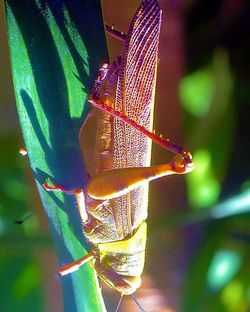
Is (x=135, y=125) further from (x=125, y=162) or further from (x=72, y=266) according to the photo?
(x=72, y=266)

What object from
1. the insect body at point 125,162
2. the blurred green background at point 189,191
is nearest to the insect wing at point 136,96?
the insect body at point 125,162

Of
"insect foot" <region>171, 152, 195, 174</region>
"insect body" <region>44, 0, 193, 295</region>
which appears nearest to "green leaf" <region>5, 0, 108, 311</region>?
"insect body" <region>44, 0, 193, 295</region>

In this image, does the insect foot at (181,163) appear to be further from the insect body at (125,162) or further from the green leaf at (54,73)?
the green leaf at (54,73)

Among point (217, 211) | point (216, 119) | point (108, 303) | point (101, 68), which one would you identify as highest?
point (101, 68)

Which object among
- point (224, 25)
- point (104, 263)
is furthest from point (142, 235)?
point (224, 25)

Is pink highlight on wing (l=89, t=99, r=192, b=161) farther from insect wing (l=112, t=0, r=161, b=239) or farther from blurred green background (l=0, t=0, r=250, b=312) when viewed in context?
blurred green background (l=0, t=0, r=250, b=312)

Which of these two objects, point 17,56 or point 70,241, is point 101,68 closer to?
point 17,56
